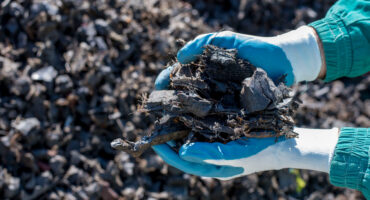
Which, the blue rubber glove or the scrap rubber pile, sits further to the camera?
the scrap rubber pile

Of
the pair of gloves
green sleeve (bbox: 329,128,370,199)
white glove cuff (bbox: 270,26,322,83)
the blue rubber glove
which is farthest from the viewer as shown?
white glove cuff (bbox: 270,26,322,83)

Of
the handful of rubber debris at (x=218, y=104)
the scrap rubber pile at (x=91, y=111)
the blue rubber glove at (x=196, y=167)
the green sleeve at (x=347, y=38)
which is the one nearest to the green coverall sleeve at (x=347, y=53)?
the green sleeve at (x=347, y=38)

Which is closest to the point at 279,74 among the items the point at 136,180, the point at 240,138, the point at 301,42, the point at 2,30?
the point at 301,42

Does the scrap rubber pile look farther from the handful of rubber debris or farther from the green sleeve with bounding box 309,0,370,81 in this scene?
the green sleeve with bounding box 309,0,370,81

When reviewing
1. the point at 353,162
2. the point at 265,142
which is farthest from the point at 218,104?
the point at 353,162

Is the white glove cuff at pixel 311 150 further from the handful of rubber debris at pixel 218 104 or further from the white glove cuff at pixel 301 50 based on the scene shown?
the white glove cuff at pixel 301 50

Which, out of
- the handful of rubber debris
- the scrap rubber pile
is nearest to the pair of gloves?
the handful of rubber debris
